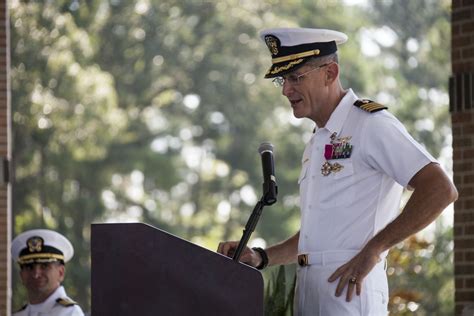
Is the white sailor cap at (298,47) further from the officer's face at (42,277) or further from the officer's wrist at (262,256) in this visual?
the officer's face at (42,277)

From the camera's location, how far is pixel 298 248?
14.9 ft

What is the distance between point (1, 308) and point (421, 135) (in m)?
18.8

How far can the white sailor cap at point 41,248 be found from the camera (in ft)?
26.6

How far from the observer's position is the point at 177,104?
2789 cm

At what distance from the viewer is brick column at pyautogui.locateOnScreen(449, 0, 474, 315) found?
7098 mm

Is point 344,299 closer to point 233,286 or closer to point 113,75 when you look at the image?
point 233,286

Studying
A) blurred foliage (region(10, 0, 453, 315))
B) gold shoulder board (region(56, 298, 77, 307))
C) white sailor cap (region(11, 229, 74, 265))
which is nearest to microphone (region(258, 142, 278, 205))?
gold shoulder board (region(56, 298, 77, 307))

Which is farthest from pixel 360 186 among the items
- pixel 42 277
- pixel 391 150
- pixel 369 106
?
pixel 42 277

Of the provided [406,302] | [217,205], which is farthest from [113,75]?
[406,302]

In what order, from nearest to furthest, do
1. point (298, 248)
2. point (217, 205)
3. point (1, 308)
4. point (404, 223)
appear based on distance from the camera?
point (404, 223), point (298, 248), point (1, 308), point (217, 205)

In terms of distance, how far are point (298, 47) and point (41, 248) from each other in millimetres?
4057

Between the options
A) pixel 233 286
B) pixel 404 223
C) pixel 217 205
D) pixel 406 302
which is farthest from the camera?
pixel 217 205

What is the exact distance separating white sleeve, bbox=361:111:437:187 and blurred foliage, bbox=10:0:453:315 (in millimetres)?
20119

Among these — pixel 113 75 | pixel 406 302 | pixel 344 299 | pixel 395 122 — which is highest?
pixel 113 75
